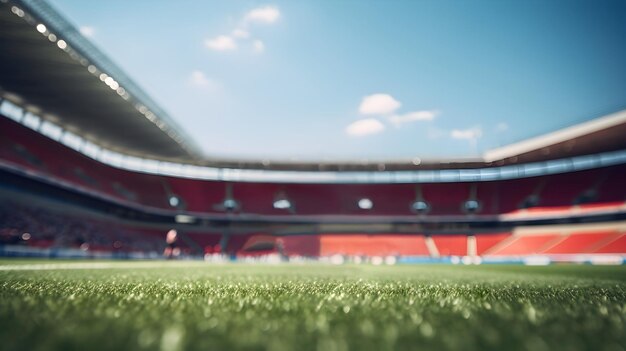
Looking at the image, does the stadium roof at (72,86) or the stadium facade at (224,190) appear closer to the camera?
the stadium roof at (72,86)

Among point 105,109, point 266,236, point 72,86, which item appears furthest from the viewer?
point 266,236

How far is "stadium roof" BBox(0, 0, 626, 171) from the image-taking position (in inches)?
656

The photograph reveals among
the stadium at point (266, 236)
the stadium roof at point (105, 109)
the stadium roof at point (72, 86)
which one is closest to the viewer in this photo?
the stadium at point (266, 236)

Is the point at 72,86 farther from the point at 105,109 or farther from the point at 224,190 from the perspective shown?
the point at 224,190

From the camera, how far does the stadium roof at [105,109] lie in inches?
656

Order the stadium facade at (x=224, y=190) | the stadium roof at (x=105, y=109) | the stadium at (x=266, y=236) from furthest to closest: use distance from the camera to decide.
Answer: the stadium facade at (x=224, y=190) < the stadium roof at (x=105, y=109) < the stadium at (x=266, y=236)

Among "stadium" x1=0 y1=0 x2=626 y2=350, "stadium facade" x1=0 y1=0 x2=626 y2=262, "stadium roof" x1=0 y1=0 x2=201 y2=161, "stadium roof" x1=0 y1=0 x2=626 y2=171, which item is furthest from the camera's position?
"stadium facade" x1=0 y1=0 x2=626 y2=262

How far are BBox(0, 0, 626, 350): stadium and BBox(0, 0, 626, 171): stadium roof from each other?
124mm

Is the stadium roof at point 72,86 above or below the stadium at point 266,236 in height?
above

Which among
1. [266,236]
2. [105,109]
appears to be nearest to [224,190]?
[266,236]

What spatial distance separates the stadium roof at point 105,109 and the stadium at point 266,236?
12 cm

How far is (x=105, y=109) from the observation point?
2394 cm

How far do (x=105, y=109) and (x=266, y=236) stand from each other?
20.4 m

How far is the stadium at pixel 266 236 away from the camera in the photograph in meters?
1.46
